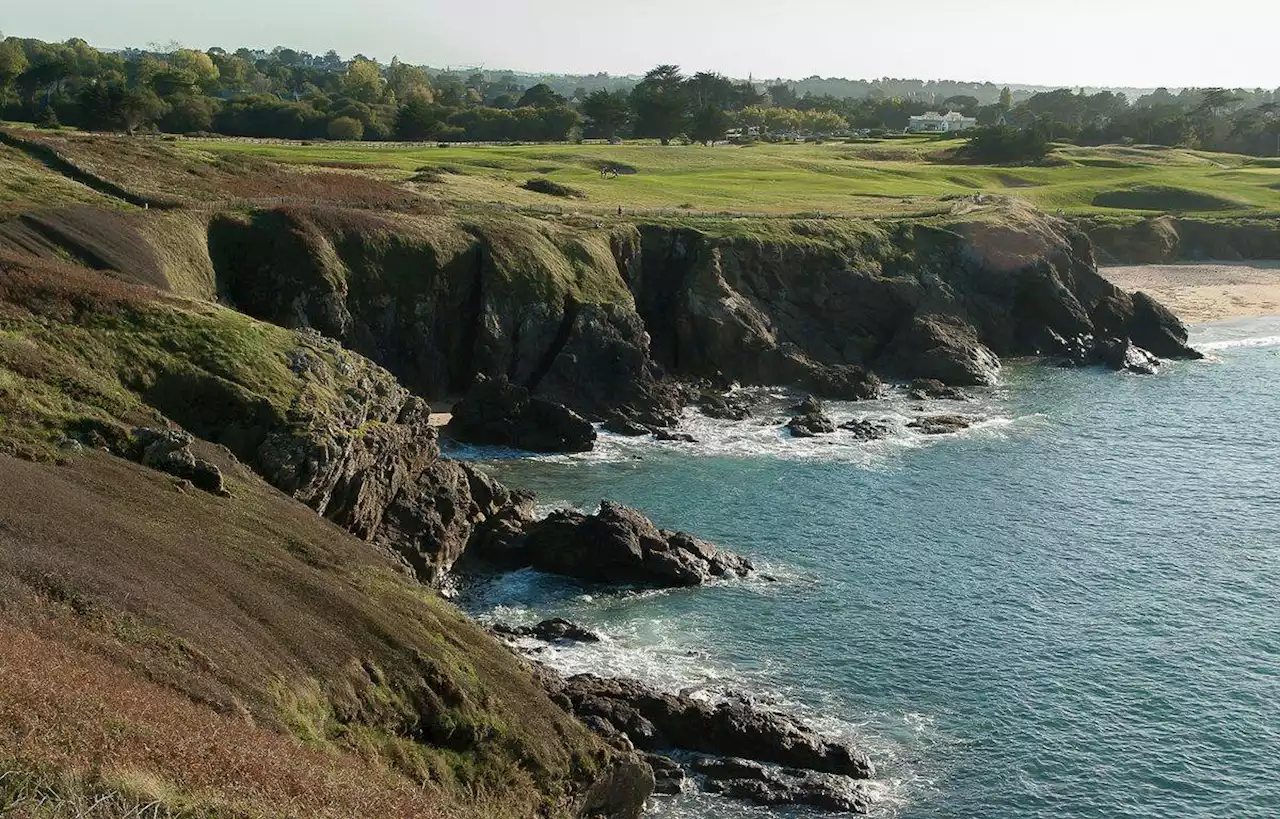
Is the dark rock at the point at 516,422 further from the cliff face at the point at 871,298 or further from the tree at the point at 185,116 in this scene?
the tree at the point at 185,116

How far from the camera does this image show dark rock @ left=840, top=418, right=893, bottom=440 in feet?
255

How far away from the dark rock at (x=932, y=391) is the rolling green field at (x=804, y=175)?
934 inches

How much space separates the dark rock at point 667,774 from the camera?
126ft

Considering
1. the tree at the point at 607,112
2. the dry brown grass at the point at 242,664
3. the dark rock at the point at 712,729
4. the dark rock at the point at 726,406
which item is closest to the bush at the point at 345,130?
the tree at the point at 607,112

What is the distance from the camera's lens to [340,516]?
50469 millimetres

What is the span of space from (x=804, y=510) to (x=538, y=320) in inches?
1001

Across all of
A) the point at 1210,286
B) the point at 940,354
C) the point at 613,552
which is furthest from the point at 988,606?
the point at 1210,286

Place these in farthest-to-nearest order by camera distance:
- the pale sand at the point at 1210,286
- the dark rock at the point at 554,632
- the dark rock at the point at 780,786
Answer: the pale sand at the point at 1210,286 < the dark rock at the point at 554,632 < the dark rock at the point at 780,786

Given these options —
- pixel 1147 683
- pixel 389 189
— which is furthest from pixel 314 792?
pixel 389 189

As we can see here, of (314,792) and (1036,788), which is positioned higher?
(314,792)

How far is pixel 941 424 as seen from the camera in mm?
80625

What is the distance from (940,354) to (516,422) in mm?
34126

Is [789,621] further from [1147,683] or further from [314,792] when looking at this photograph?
[314,792]

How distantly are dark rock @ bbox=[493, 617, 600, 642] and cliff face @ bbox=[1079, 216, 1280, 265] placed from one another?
106 meters
